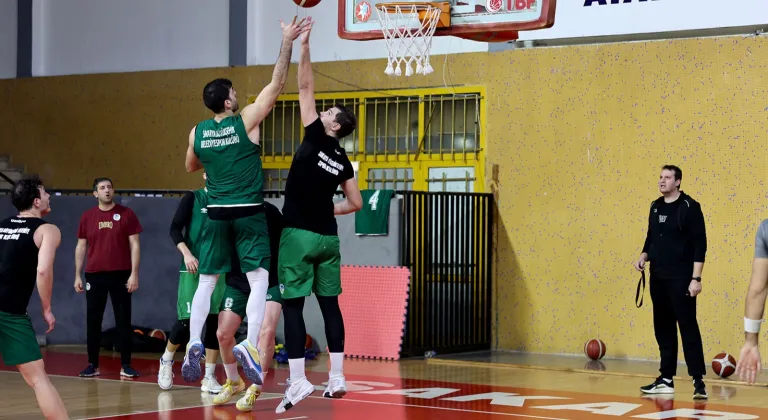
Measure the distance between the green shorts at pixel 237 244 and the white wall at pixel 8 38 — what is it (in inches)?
463

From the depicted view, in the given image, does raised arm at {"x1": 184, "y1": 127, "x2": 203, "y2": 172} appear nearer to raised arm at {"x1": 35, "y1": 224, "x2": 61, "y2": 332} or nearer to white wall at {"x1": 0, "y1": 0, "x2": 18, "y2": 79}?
raised arm at {"x1": 35, "y1": 224, "x2": 61, "y2": 332}

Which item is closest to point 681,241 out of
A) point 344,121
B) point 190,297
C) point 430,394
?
point 430,394

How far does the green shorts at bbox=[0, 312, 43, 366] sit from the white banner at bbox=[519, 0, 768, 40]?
361 inches

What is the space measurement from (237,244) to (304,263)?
1.86 ft

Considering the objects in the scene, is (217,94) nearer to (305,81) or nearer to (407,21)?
(305,81)

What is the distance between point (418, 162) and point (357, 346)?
2956 mm

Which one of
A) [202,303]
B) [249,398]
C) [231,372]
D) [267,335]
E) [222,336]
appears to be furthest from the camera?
[267,335]

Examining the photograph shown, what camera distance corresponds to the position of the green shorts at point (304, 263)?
8.42m

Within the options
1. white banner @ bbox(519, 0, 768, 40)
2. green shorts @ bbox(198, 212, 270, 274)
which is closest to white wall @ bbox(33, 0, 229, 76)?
white banner @ bbox(519, 0, 768, 40)

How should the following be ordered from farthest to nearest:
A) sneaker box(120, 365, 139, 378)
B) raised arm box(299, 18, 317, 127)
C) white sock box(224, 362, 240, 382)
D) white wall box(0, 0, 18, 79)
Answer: white wall box(0, 0, 18, 79)
sneaker box(120, 365, 139, 378)
white sock box(224, 362, 240, 382)
raised arm box(299, 18, 317, 127)

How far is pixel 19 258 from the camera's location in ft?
23.8

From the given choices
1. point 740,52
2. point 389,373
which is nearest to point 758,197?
point 740,52

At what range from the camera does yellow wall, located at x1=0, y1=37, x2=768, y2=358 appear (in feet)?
44.1

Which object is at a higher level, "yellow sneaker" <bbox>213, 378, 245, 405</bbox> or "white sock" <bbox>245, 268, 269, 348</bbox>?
"white sock" <bbox>245, 268, 269, 348</bbox>
